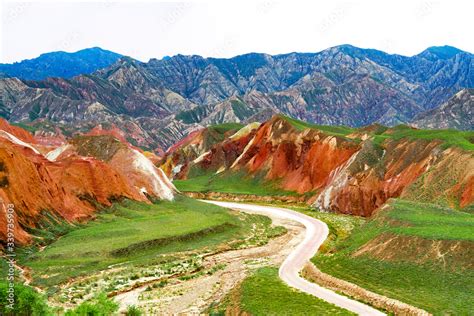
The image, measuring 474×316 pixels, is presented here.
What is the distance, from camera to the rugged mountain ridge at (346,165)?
2970 inches

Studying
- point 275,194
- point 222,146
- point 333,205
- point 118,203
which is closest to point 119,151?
point 118,203

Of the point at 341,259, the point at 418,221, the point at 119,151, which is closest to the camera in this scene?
the point at 341,259

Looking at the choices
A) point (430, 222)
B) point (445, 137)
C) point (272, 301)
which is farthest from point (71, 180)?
point (445, 137)

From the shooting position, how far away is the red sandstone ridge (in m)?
59.8

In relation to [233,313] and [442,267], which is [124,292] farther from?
[442,267]

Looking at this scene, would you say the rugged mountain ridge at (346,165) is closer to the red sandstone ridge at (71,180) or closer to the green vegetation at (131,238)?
the green vegetation at (131,238)

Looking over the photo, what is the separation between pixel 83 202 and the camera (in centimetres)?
7481

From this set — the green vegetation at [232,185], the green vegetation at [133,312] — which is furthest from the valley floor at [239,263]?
the green vegetation at [232,185]

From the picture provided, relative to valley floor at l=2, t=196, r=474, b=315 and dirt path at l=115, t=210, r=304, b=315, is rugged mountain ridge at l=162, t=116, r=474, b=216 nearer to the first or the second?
valley floor at l=2, t=196, r=474, b=315

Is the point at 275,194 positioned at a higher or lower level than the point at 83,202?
lower

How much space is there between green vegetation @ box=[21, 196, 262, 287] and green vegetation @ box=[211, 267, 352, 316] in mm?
15306

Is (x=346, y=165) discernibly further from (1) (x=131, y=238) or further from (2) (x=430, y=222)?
(1) (x=131, y=238)

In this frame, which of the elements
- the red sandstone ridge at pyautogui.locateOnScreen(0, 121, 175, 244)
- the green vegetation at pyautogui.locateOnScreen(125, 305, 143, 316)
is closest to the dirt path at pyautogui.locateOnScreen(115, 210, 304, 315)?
the green vegetation at pyautogui.locateOnScreen(125, 305, 143, 316)

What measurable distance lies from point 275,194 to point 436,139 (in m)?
39.9
